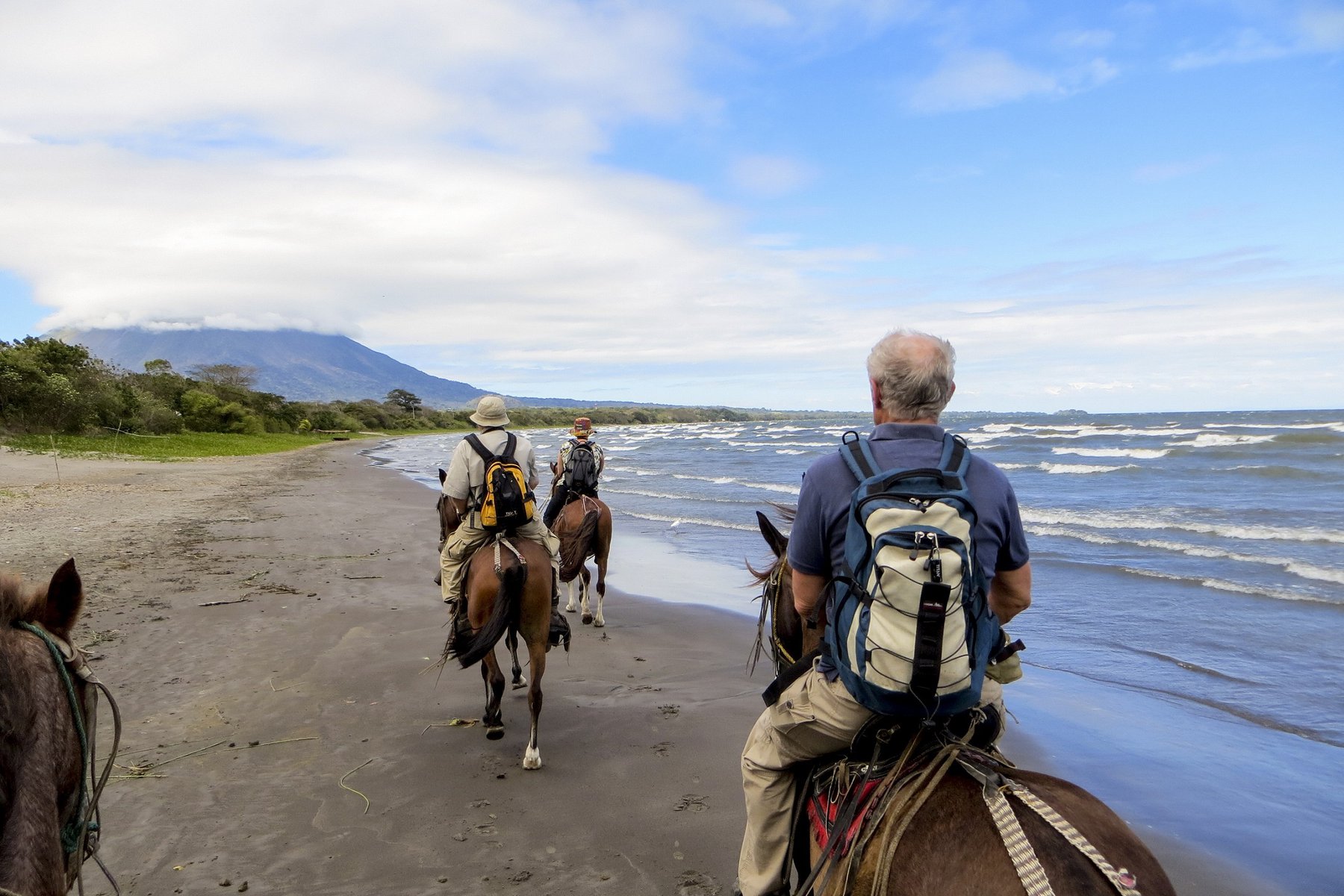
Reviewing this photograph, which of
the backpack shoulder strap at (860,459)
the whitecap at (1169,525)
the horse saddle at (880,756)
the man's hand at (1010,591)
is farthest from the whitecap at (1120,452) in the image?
the backpack shoulder strap at (860,459)

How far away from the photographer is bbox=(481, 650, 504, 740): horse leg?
5922 millimetres

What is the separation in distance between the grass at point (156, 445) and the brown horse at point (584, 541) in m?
24.9

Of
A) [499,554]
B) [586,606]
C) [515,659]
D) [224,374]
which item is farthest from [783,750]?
[224,374]

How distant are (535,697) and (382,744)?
1.22 metres

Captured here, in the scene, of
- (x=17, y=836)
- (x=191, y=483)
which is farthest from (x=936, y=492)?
(x=191, y=483)

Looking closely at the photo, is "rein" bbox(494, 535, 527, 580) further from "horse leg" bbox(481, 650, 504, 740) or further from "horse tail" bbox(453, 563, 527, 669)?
"horse leg" bbox(481, 650, 504, 740)

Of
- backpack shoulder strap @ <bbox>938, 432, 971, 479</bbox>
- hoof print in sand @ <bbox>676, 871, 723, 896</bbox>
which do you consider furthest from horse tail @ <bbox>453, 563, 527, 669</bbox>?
backpack shoulder strap @ <bbox>938, 432, 971, 479</bbox>

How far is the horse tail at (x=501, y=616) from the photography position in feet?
17.9

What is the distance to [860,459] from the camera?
2.32 m

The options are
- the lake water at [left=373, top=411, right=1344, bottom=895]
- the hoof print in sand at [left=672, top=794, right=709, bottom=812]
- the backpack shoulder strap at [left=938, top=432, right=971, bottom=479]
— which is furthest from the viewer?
the lake water at [left=373, top=411, right=1344, bottom=895]

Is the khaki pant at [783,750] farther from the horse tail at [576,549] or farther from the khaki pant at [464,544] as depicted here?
the horse tail at [576,549]

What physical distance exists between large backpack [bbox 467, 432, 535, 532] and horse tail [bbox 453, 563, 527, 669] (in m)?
0.33

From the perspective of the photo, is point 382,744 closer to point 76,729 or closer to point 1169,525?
point 76,729

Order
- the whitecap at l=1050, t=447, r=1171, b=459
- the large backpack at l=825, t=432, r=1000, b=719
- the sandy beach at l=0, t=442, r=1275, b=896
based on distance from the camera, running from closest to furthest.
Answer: the large backpack at l=825, t=432, r=1000, b=719 → the sandy beach at l=0, t=442, r=1275, b=896 → the whitecap at l=1050, t=447, r=1171, b=459
